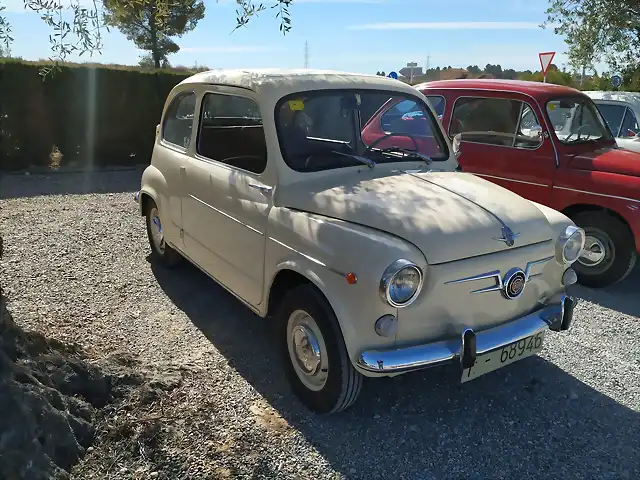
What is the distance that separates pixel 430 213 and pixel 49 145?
379 inches

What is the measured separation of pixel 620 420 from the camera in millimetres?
3420

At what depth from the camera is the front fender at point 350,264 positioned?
2.87 meters

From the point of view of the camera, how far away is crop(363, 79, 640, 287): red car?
543cm

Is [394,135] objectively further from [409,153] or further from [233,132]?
[233,132]

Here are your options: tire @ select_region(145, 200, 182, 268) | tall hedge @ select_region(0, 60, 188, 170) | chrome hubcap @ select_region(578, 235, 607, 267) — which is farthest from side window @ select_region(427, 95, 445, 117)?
tall hedge @ select_region(0, 60, 188, 170)

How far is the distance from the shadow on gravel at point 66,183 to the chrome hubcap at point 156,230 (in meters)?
3.95

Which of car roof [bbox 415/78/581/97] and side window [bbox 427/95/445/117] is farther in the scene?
side window [bbox 427/95/445/117]

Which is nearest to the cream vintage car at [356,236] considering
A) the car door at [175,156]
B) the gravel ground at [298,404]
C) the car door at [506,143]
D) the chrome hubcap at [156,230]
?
the car door at [175,156]

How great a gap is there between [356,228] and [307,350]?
2.63 feet

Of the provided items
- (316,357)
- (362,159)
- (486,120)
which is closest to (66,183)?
(486,120)

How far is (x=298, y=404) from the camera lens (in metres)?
3.47

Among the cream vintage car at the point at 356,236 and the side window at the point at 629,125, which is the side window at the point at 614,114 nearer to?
the side window at the point at 629,125

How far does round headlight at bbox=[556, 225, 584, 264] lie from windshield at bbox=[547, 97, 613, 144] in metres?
2.79

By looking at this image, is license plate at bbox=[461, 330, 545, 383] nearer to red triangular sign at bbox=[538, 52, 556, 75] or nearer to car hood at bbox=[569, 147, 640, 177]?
car hood at bbox=[569, 147, 640, 177]
